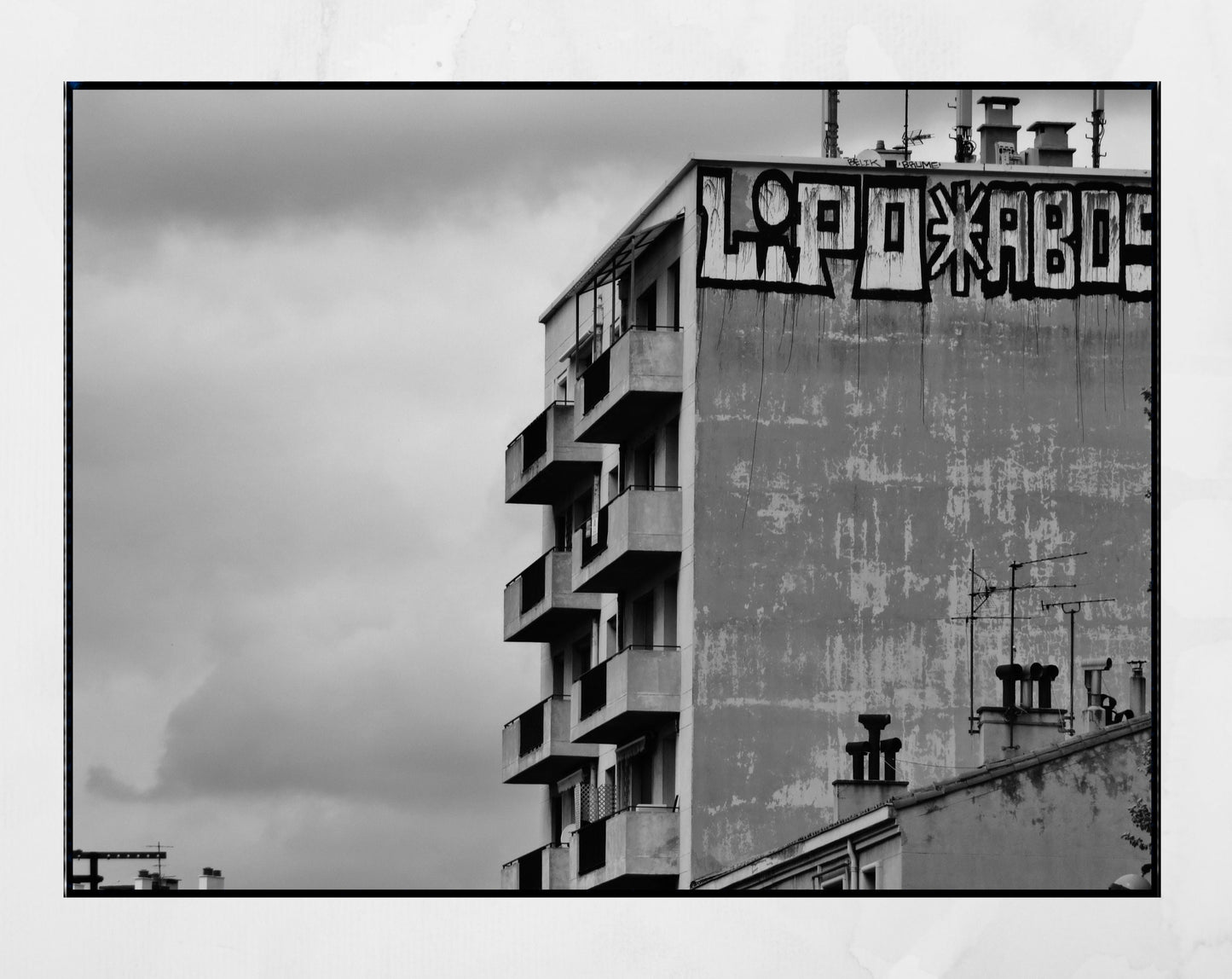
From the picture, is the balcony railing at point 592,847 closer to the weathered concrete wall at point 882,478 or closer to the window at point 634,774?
the window at point 634,774

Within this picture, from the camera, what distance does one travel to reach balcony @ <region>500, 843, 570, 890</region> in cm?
2050

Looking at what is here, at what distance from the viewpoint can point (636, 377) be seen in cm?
2291

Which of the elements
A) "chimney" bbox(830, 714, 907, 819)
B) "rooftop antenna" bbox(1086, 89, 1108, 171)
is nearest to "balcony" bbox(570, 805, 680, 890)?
"chimney" bbox(830, 714, 907, 819)

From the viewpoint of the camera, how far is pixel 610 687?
23406mm

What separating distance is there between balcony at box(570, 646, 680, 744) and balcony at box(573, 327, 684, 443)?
1.86 meters


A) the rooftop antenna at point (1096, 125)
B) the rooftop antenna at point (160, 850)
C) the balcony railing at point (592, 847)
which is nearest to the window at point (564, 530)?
the balcony railing at point (592, 847)

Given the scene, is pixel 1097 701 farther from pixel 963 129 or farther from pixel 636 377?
pixel 636 377

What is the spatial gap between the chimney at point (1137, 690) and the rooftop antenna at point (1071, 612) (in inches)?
22.4

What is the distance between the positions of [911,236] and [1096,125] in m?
4.25

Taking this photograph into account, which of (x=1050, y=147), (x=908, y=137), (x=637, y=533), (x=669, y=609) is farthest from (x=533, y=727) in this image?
(x=1050, y=147)

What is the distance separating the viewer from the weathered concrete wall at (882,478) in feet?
66.4
